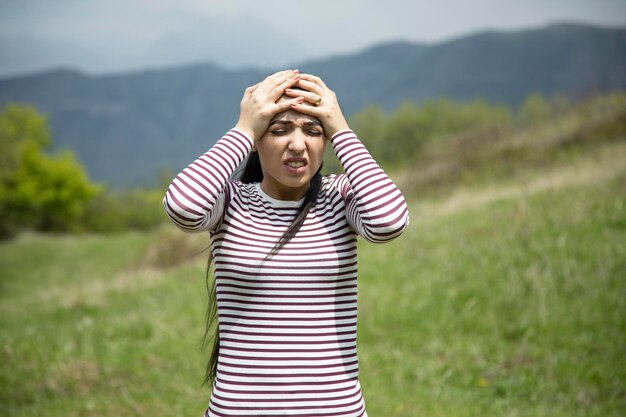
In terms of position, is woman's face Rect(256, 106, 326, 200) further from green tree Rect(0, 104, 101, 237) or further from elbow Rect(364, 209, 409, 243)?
green tree Rect(0, 104, 101, 237)

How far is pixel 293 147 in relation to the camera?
7.89 ft

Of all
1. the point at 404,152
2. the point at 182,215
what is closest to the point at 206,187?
the point at 182,215

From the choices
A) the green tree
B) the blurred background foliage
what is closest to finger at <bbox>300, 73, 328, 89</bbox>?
the blurred background foliage

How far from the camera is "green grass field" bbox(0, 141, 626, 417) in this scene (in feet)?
16.4

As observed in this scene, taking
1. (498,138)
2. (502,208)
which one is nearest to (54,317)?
(502,208)

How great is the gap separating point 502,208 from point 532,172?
7.50 metres

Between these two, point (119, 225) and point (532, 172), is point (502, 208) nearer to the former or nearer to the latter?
point (532, 172)

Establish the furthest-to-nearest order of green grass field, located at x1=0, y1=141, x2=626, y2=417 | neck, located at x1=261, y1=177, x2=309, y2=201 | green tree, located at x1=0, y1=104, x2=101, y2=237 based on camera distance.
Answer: green tree, located at x1=0, y1=104, x2=101, y2=237 → green grass field, located at x1=0, y1=141, x2=626, y2=417 → neck, located at x1=261, y1=177, x2=309, y2=201

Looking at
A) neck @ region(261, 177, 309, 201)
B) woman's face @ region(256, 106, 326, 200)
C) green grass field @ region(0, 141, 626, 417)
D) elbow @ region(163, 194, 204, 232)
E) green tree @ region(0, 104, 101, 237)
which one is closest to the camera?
elbow @ region(163, 194, 204, 232)

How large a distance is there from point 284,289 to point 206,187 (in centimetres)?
48

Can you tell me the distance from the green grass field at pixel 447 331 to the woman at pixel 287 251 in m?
2.57

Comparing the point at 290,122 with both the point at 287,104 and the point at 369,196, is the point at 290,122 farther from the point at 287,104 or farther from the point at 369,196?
the point at 369,196

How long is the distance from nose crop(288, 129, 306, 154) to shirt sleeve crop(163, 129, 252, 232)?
0.55 feet

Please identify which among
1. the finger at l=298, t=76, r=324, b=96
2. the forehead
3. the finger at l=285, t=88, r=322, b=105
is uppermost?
the finger at l=298, t=76, r=324, b=96
